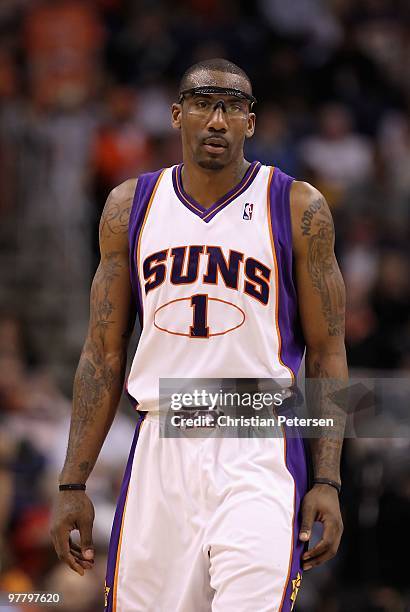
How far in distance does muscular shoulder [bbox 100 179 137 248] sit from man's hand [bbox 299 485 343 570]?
3.83 feet

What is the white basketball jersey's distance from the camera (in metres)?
4.18

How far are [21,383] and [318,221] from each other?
4.72 m

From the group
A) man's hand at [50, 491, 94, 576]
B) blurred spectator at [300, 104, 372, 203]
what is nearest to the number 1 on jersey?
man's hand at [50, 491, 94, 576]

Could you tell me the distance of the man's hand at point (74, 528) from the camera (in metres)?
4.26

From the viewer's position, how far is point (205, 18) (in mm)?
11820

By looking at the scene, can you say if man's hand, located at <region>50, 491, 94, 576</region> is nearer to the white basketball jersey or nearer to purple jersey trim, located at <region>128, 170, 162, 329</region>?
the white basketball jersey

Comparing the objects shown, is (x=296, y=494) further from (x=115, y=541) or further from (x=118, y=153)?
(x=118, y=153)

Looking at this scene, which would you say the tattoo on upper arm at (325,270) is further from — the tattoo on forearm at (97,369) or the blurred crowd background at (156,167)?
the blurred crowd background at (156,167)

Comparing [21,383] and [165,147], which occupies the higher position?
[165,147]

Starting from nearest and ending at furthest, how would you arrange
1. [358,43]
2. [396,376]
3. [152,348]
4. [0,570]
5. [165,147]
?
1. [152,348]
2. [0,570]
3. [396,376]
4. [165,147]
5. [358,43]

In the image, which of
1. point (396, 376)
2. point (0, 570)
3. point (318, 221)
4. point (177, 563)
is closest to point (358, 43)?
point (396, 376)

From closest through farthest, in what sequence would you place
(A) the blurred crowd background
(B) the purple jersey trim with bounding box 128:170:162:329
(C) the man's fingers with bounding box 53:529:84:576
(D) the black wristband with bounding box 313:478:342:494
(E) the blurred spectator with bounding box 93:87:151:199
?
(D) the black wristband with bounding box 313:478:342:494, (C) the man's fingers with bounding box 53:529:84:576, (B) the purple jersey trim with bounding box 128:170:162:329, (A) the blurred crowd background, (E) the blurred spectator with bounding box 93:87:151:199

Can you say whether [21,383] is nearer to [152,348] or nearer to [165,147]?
[165,147]

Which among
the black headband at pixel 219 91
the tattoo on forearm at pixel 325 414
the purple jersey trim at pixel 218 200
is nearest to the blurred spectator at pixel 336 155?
the purple jersey trim at pixel 218 200
